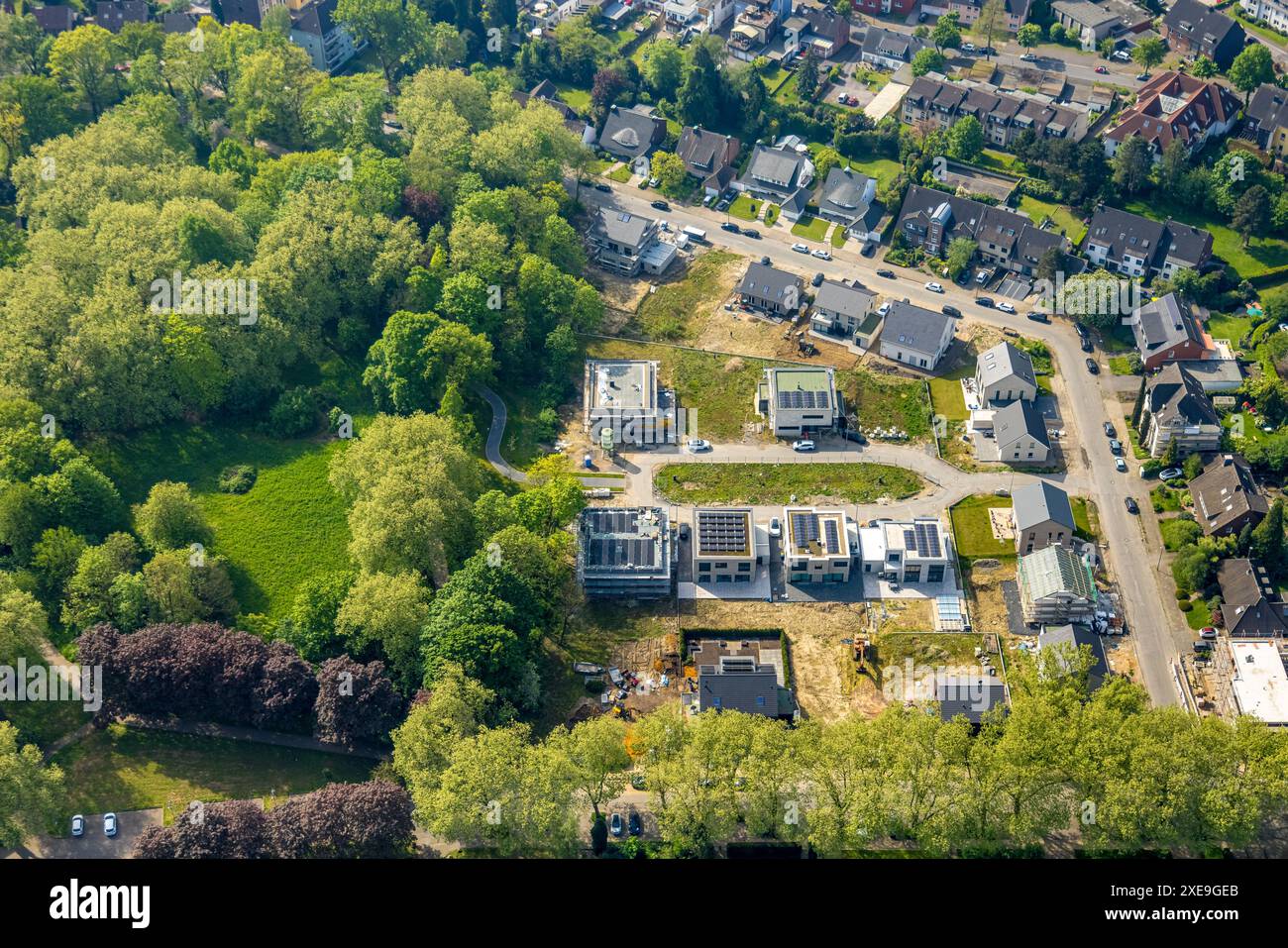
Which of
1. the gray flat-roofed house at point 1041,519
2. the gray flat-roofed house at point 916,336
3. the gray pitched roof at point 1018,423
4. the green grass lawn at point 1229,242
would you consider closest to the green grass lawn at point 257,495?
the gray flat-roofed house at point 916,336

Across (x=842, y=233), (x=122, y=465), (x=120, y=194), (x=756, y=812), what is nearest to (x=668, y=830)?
(x=756, y=812)

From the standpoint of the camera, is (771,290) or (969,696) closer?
(969,696)

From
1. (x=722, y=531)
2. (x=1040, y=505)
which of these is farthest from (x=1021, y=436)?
(x=722, y=531)

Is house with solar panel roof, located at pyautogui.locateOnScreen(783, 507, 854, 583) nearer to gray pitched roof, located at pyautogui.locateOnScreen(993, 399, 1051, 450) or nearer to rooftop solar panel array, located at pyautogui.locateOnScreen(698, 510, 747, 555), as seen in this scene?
rooftop solar panel array, located at pyautogui.locateOnScreen(698, 510, 747, 555)

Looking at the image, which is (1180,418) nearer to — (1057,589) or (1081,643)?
(1057,589)

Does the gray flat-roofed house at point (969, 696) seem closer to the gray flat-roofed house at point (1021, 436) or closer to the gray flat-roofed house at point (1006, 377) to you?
the gray flat-roofed house at point (1021, 436)
